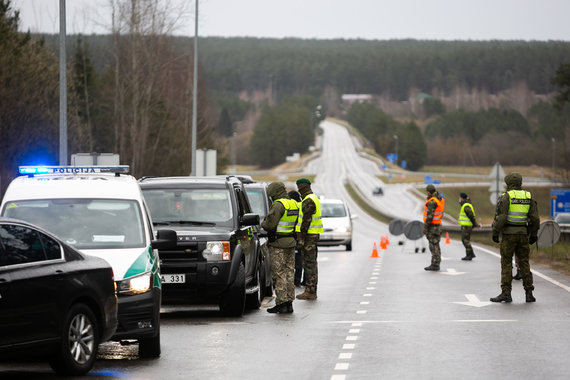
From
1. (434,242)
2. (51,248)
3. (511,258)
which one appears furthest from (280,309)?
(434,242)

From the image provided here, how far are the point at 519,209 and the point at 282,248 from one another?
12.3 ft

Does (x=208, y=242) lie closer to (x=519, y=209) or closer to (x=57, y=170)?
(x=57, y=170)

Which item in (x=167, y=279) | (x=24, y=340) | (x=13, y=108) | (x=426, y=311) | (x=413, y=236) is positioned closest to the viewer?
(x=24, y=340)

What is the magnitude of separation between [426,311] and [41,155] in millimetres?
31001

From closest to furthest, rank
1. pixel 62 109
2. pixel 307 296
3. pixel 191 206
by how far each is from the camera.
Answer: pixel 191 206 < pixel 307 296 < pixel 62 109

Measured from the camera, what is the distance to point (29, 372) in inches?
412

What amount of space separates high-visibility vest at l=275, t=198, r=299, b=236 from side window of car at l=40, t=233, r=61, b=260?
6603 millimetres

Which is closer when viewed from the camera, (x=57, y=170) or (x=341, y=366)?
(x=341, y=366)

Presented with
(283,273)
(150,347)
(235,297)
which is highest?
(283,273)

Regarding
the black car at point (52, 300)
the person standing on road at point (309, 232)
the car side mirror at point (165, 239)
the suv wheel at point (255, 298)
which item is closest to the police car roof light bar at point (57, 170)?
the car side mirror at point (165, 239)

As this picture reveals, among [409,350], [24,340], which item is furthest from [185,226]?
[24,340]

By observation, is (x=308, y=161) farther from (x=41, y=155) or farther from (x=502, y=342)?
(x=502, y=342)

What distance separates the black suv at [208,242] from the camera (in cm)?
1530

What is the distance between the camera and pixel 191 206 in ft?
53.8
